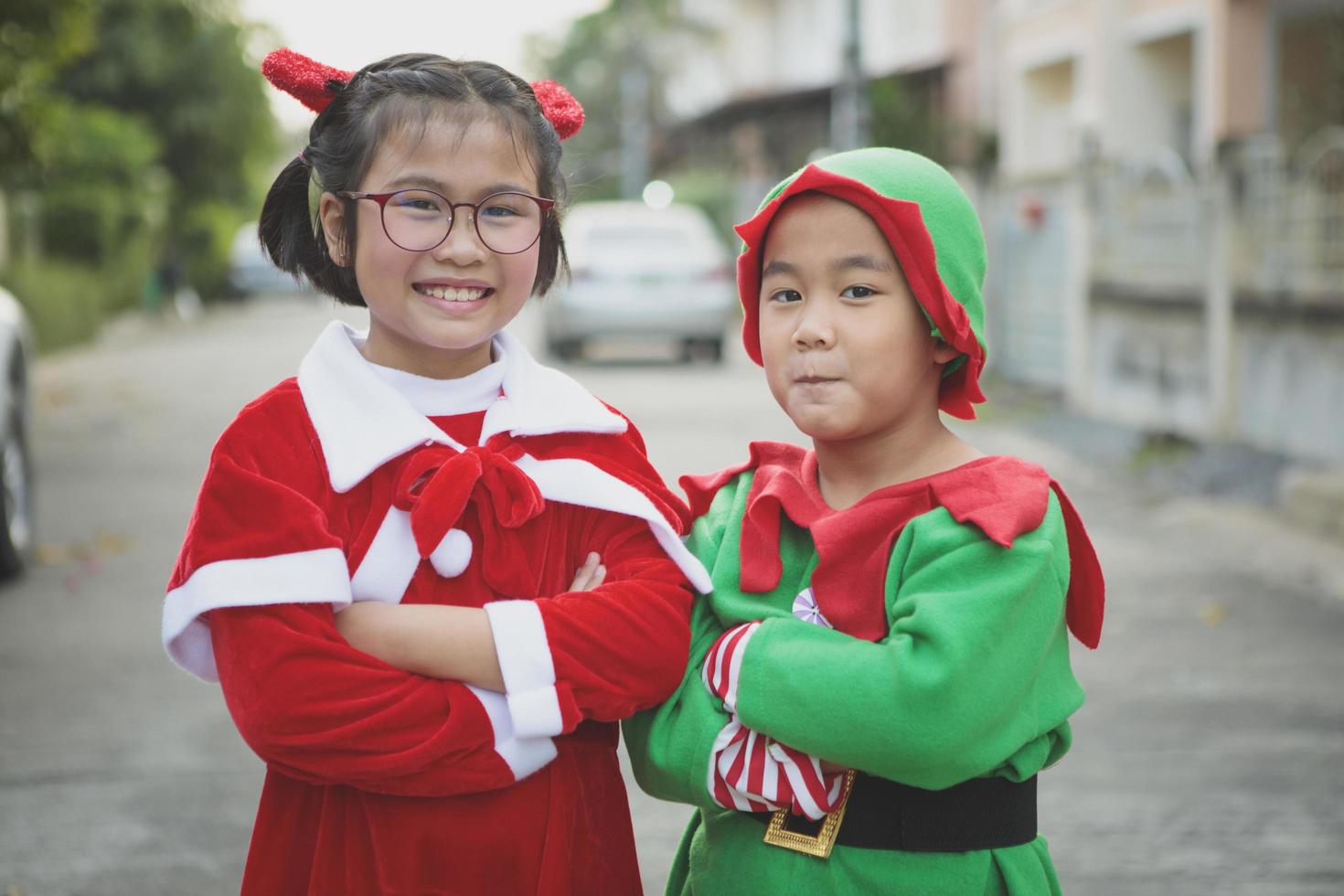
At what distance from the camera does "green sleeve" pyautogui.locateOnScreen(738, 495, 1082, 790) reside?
74.4 inches

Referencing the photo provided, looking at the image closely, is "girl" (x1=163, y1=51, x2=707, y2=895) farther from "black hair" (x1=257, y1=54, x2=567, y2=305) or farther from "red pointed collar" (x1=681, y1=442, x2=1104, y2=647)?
"red pointed collar" (x1=681, y1=442, x2=1104, y2=647)

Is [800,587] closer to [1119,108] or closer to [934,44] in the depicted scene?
[1119,108]

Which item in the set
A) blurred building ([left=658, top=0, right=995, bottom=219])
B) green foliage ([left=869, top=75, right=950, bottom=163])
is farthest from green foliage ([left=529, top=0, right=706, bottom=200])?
green foliage ([left=869, top=75, right=950, bottom=163])

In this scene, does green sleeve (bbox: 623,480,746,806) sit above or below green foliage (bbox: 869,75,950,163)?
below

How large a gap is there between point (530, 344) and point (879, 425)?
18.6 m

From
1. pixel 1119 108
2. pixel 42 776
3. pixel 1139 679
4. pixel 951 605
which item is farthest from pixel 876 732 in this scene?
pixel 1119 108

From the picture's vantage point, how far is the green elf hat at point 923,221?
6.61ft

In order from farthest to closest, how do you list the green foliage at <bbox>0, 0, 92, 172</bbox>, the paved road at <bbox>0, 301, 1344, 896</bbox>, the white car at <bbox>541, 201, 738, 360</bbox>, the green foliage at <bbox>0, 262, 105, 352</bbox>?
1. the green foliage at <bbox>0, 262, 105, 352</bbox>
2. the white car at <bbox>541, 201, 738, 360</bbox>
3. the green foliage at <bbox>0, 0, 92, 172</bbox>
4. the paved road at <bbox>0, 301, 1344, 896</bbox>

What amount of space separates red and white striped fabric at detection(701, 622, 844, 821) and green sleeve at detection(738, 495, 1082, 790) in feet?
0.13

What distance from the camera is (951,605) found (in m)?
1.90

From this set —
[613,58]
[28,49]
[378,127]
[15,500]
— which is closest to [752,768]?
[378,127]

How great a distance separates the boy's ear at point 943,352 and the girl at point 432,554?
0.41 meters

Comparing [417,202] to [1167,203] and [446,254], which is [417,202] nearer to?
[446,254]

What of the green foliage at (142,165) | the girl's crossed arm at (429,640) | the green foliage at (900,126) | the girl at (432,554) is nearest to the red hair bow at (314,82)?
the girl at (432,554)
